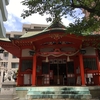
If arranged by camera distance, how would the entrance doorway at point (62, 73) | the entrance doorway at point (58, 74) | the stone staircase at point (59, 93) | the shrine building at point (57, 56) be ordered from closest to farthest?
the stone staircase at point (59, 93) → the shrine building at point (57, 56) → the entrance doorway at point (62, 73) → the entrance doorway at point (58, 74)

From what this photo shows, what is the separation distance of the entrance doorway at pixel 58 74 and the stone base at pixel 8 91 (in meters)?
4.11

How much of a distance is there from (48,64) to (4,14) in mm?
16052

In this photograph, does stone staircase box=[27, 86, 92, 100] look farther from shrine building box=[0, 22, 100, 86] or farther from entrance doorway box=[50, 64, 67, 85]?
entrance doorway box=[50, 64, 67, 85]

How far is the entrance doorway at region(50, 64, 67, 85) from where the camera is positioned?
14.2 meters

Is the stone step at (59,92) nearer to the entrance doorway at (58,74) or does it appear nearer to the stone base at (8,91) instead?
the stone base at (8,91)

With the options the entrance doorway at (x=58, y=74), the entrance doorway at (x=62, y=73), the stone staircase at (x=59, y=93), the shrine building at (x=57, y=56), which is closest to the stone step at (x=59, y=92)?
the stone staircase at (x=59, y=93)

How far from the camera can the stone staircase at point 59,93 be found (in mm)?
9273

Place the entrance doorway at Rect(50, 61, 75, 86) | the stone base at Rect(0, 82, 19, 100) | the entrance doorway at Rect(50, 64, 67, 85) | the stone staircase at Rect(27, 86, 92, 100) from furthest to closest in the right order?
the entrance doorway at Rect(50, 64, 67, 85)
the entrance doorway at Rect(50, 61, 75, 86)
the stone base at Rect(0, 82, 19, 100)
the stone staircase at Rect(27, 86, 92, 100)

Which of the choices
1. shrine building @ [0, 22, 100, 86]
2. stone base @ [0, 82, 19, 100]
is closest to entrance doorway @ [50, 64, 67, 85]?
shrine building @ [0, 22, 100, 86]

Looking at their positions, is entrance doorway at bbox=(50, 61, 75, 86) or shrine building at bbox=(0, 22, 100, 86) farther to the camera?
entrance doorway at bbox=(50, 61, 75, 86)

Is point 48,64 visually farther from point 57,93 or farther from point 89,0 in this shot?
point 89,0

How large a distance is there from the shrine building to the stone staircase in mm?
1227

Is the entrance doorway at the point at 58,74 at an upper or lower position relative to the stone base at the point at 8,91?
upper

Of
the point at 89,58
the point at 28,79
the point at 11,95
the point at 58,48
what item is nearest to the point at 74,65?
the point at 89,58
